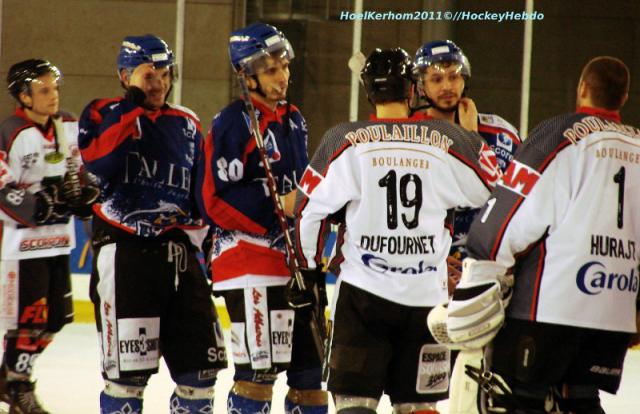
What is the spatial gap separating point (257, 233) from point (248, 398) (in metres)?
0.54

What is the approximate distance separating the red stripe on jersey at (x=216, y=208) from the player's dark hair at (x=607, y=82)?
1315mm

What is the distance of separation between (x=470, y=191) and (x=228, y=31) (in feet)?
16.9

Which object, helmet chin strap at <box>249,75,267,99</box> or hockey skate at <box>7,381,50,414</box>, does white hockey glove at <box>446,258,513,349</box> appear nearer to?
helmet chin strap at <box>249,75,267,99</box>

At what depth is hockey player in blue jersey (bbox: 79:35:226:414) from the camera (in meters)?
3.74

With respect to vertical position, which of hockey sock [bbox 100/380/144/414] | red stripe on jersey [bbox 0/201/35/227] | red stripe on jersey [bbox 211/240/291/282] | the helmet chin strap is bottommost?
hockey sock [bbox 100/380/144/414]

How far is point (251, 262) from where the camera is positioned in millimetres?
3756

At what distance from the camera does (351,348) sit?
321 cm

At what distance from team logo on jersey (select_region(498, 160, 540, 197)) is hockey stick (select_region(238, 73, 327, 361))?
0.93 meters

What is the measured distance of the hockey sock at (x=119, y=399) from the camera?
3762mm

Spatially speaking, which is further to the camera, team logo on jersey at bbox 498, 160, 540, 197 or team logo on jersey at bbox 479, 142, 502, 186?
team logo on jersey at bbox 479, 142, 502, 186

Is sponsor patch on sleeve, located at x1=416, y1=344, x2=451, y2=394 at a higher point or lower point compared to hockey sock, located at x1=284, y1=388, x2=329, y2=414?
higher

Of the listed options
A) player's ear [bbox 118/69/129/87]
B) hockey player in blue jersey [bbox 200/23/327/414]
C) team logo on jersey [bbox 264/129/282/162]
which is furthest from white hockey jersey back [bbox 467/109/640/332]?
player's ear [bbox 118/69/129/87]

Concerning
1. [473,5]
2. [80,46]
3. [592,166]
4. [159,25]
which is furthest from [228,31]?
[592,166]

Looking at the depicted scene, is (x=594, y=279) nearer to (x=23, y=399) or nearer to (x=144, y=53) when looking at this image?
(x=144, y=53)
